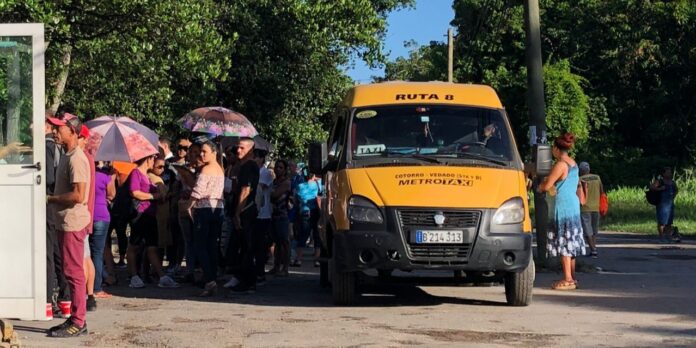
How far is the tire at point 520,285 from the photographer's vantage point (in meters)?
12.2

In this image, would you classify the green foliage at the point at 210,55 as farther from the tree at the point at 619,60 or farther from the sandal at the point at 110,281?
the tree at the point at 619,60

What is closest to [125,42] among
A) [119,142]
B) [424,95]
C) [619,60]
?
[119,142]

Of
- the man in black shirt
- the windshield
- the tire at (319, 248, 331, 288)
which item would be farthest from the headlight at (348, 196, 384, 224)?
the tire at (319, 248, 331, 288)

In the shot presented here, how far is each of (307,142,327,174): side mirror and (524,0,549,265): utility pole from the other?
4853 mm

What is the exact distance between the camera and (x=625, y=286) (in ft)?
49.3

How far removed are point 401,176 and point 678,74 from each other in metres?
40.4

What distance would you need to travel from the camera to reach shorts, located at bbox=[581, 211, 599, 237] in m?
20.0

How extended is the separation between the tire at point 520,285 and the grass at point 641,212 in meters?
18.9

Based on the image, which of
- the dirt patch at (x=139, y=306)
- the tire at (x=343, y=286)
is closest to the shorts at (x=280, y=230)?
the dirt patch at (x=139, y=306)

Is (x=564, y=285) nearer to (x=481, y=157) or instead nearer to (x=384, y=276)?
(x=481, y=157)

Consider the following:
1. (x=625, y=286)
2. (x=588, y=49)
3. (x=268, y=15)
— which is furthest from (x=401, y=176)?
(x=588, y=49)

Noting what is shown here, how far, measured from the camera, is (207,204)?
1288 cm

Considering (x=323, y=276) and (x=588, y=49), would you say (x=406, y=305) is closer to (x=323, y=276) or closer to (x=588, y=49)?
(x=323, y=276)

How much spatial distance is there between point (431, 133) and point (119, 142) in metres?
4.67
